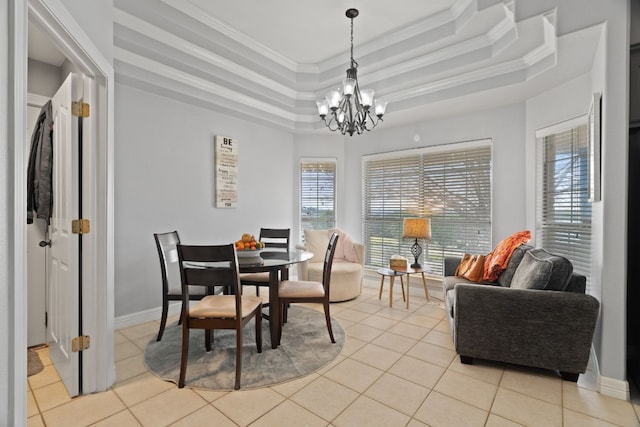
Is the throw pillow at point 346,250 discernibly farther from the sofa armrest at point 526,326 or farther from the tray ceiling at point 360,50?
the sofa armrest at point 526,326

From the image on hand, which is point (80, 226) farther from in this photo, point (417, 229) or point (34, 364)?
point (417, 229)

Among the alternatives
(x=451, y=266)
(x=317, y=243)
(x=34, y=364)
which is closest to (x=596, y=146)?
(x=451, y=266)

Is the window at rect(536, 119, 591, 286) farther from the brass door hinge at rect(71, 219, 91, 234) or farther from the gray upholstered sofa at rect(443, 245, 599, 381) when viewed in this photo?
the brass door hinge at rect(71, 219, 91, 234)

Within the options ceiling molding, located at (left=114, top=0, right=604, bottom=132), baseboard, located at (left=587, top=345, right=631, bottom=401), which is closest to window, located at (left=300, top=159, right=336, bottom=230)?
ceiling molding, located at (left=114, top=0, right=604, bottom=132)

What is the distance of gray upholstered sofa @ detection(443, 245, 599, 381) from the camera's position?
86.7 inches

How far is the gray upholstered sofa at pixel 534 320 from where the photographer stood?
2.20 metres

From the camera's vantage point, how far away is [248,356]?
260 centimetres

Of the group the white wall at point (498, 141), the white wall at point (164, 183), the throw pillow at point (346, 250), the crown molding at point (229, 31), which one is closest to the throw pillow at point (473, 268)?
the white wall at point (498, 141)

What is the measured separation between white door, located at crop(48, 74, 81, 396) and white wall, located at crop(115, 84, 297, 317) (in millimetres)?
914

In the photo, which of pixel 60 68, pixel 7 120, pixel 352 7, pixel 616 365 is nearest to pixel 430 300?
pixel 616 365

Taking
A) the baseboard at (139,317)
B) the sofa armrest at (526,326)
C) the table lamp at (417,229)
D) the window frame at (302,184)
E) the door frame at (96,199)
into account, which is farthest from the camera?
the window frame at (302,184)

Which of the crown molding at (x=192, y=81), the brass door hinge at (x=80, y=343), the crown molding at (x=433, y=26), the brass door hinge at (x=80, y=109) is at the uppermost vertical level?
the crown molding at (x=433, y=26)

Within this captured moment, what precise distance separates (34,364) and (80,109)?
202 centimetres

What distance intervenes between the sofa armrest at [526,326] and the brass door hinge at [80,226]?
8.90ft
